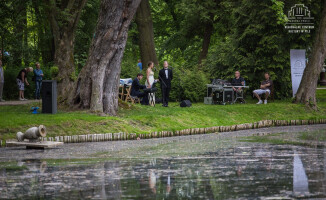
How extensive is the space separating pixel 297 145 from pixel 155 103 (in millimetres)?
14034

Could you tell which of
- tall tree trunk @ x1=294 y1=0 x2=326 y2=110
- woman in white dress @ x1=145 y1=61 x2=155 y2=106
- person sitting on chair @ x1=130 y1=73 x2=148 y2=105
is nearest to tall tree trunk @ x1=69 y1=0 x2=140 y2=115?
woman in white dress @ x1=145 y1=61 x2=155 y2=106

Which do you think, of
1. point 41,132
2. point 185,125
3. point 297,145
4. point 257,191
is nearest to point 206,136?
point 185,125

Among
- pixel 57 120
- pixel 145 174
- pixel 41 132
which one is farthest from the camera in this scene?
pixel 57 120

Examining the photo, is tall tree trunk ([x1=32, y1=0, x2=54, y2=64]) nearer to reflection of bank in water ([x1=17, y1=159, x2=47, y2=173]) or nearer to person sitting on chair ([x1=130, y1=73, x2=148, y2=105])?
person sitting on chair ([x1=130, y1=73, x2=148, y2=105])

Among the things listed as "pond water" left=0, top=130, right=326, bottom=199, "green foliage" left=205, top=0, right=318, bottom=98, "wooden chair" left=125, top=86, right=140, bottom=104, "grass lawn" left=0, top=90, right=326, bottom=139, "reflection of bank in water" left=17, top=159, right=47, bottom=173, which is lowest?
"reflection of bank in water" left=17, top=159, right=47, bottom=173

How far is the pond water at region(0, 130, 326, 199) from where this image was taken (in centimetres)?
930

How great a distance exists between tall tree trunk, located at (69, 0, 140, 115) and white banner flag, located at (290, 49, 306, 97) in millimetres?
12012

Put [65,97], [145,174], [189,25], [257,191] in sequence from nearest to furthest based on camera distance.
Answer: [257,191], [145,174], [65,97], [189,25]

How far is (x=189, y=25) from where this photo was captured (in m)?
44.9

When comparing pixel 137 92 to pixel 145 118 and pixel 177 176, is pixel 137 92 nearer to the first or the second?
pixel 145 118

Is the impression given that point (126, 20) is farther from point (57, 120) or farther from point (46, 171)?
point (46, 171)

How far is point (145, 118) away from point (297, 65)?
1338 cm

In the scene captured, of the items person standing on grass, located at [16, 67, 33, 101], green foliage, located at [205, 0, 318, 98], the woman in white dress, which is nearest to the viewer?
the woman in white dress

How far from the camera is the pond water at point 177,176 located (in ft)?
30.5
